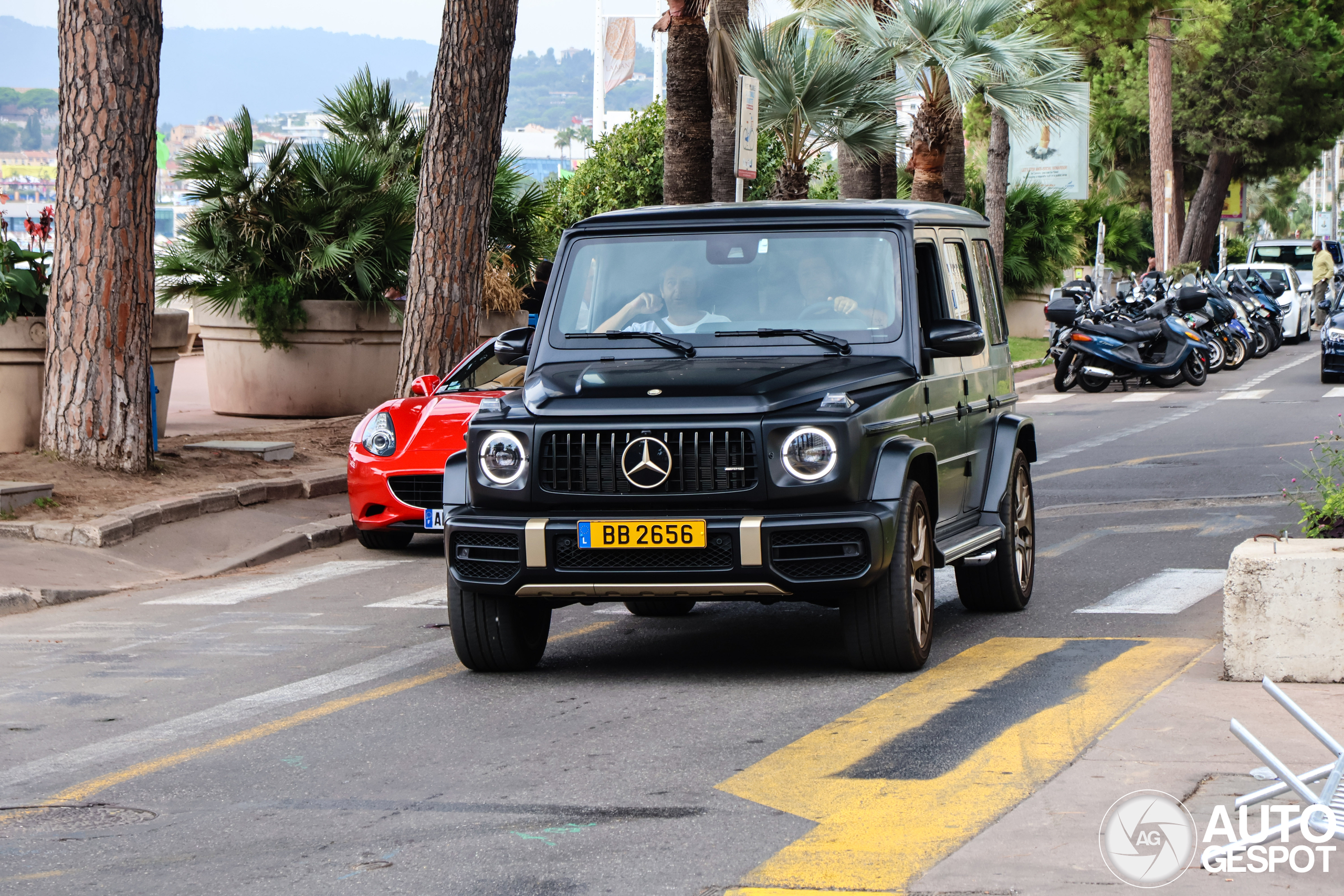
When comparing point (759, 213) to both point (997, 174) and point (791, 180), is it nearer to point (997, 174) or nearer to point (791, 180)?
point (791, 180)

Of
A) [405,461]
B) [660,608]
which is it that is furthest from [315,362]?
[660,608]

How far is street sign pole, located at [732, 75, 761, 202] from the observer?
1495 cm

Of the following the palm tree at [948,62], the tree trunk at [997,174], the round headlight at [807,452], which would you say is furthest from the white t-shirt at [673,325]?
the tree trunk at [997,174]

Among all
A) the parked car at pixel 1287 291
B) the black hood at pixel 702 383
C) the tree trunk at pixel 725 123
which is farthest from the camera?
the parked car at pixel 1287 291

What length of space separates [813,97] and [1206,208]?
1401 inches

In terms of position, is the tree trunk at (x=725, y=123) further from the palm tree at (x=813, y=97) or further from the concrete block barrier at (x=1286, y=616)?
the concrete block barrier at (x=1286, y=616)

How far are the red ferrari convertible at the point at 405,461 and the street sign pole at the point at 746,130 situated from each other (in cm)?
377

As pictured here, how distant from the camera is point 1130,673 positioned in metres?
7.24

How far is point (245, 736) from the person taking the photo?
6.54 metres

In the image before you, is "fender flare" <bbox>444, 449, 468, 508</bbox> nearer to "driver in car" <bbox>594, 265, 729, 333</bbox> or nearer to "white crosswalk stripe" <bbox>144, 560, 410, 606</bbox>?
"driver in car" <bbox>594, 265, 729, 333</bbox>

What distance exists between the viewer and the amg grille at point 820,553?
680cm

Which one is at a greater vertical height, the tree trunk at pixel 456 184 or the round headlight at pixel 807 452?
the tree trunk at pixel 456 184

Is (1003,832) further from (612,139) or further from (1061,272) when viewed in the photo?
(1061,272)

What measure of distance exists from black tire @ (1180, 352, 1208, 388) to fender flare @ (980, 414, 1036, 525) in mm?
18841
